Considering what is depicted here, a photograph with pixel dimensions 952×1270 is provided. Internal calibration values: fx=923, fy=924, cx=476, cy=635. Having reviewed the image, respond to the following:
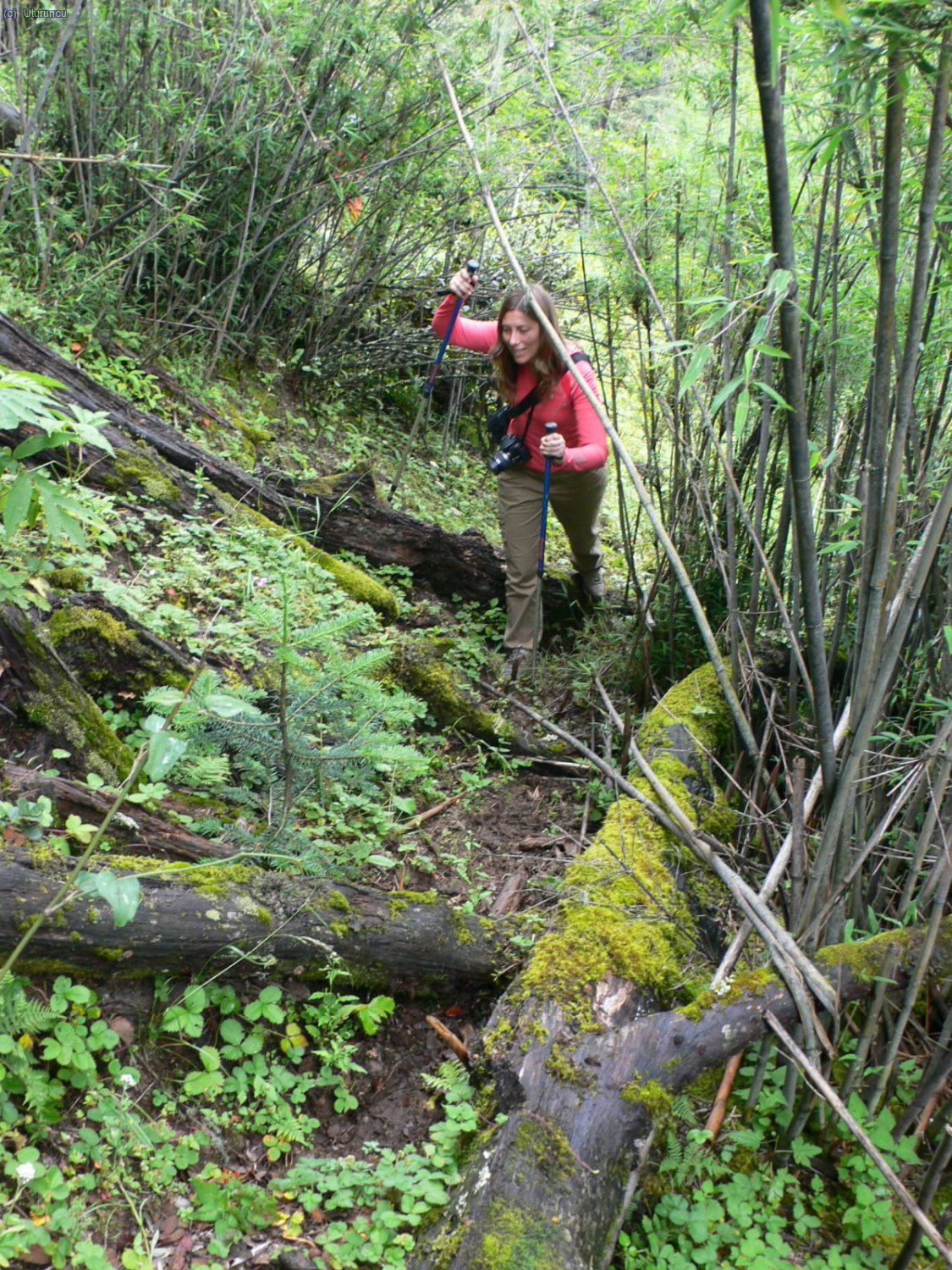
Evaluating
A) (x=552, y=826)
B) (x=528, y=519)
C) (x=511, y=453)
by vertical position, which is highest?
(x=511, y=453)

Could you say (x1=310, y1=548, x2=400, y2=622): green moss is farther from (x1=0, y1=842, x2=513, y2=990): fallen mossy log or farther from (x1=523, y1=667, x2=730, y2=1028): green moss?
(x1=0, y1=842, x2=513, y2=990): fallen mossy log

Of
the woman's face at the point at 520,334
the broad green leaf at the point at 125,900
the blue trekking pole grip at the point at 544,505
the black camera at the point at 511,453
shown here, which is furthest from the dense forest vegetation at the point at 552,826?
the black camera at the point at 511,453

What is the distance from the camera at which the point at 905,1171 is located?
7.31ft

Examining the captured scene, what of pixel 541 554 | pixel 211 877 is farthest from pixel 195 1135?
pixel 541 554

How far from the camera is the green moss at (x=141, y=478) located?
13.3 feet

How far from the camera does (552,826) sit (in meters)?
3.47

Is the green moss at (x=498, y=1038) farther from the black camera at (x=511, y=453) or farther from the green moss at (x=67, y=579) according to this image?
the black camera at (x=511, y=453)

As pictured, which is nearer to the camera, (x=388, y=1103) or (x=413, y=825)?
(x=388, y=1103)

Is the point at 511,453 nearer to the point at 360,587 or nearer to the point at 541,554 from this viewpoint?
the point at 541,554

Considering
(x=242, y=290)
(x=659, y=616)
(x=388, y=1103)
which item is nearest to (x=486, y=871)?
(x=388, y=1103)

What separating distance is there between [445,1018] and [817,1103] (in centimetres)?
97

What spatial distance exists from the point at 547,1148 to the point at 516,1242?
21cm

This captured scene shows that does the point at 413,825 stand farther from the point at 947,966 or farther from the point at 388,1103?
the point at 947,966

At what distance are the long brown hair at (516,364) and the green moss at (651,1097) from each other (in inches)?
126
